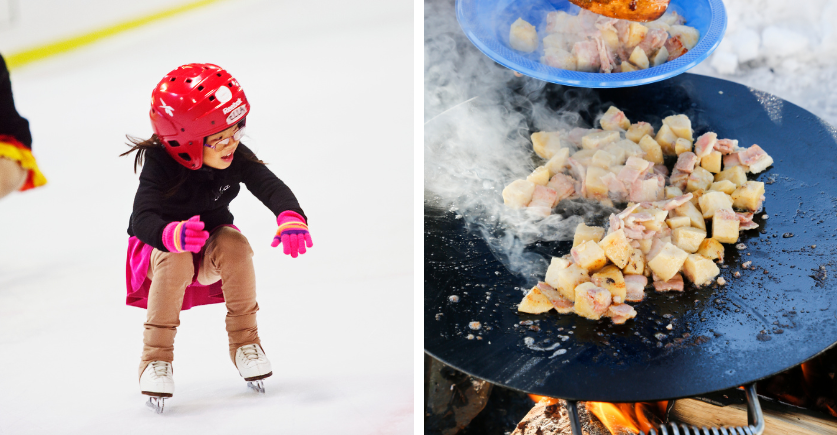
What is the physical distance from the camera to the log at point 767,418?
5.16ft

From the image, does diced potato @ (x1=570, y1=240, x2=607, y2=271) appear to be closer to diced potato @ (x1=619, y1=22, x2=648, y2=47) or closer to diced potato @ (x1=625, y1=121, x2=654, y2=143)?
diced potato @ (x1=625, y1=121, x2=654, y2=143)

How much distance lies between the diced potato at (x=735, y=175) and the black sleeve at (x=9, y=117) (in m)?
1.84

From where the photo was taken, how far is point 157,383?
1303 millimetres

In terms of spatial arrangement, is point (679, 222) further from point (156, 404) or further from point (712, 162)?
point (156, 404)

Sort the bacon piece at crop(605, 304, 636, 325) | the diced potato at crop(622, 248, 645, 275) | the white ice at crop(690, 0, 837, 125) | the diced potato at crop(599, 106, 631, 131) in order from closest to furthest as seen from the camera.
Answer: the bacon piece at crop(605, 304, 636, 325), the diced potato at crop(622, 248, 645, 275), the diced potato at crop(599, 106, 631, 131), the white ice at crop(690, 0, 837, 125)

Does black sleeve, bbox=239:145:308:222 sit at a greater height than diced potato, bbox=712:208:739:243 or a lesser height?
greater

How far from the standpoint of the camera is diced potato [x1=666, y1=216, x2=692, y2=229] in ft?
5.46

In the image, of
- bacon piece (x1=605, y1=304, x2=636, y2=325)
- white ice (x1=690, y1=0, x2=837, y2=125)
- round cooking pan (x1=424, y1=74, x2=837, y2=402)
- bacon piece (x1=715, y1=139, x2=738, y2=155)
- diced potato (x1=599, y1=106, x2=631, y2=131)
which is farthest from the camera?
white ice (x1=690, y1=0, x2=837, y2=125)

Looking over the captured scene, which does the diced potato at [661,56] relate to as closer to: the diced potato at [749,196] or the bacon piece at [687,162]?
the bacon piece at [687,162]

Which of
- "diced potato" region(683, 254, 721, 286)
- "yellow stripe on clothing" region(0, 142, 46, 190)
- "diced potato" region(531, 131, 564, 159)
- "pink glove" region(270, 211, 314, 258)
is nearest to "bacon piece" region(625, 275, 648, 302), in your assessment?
"diced potato" region(683, 254, 721, 286)

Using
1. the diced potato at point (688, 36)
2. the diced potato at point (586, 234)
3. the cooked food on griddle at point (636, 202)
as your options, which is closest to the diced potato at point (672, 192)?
the cooked food on griddle at point (636, 202)

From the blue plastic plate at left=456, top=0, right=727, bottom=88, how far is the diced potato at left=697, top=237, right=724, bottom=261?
0.45 m

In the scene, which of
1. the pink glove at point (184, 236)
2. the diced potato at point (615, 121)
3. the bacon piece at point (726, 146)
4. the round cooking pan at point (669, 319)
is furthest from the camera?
the diced potato at point (615, 121)

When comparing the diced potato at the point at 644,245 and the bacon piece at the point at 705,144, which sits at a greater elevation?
the bacon piece at the point at 705,144
